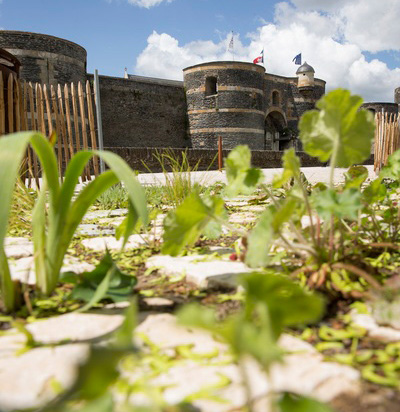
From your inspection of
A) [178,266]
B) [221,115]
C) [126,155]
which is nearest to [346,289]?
[178,266]

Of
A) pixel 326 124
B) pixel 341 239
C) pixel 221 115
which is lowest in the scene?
pixel 341 239

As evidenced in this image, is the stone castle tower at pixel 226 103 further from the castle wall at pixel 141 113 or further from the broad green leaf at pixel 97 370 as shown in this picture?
the broad green leaf at pixel 97 370

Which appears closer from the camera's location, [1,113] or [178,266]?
[178,266]

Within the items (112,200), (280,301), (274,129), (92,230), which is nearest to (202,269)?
(280,301)

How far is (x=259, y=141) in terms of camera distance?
62.1ft

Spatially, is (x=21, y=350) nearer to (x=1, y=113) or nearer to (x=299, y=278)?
(x=299, y=278)

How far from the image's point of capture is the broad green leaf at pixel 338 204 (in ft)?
3.03

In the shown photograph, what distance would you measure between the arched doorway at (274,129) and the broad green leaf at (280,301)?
Result: 21.7 meters

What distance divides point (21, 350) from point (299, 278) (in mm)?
685

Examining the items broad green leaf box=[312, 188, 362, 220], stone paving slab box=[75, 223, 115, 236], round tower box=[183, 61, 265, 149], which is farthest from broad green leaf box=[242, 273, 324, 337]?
round tower box=[183, 61, 265, 149]

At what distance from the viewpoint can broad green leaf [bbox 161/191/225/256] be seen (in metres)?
1.03

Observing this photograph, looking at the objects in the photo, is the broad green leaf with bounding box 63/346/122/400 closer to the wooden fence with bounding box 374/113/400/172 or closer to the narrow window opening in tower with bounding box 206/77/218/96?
the wooden fence with bounding box 374/113/400/172

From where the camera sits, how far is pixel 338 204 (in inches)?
37.6

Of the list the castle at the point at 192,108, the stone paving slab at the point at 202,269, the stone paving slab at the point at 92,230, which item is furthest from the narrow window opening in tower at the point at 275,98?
the stone paving slab at the point at 202,269
